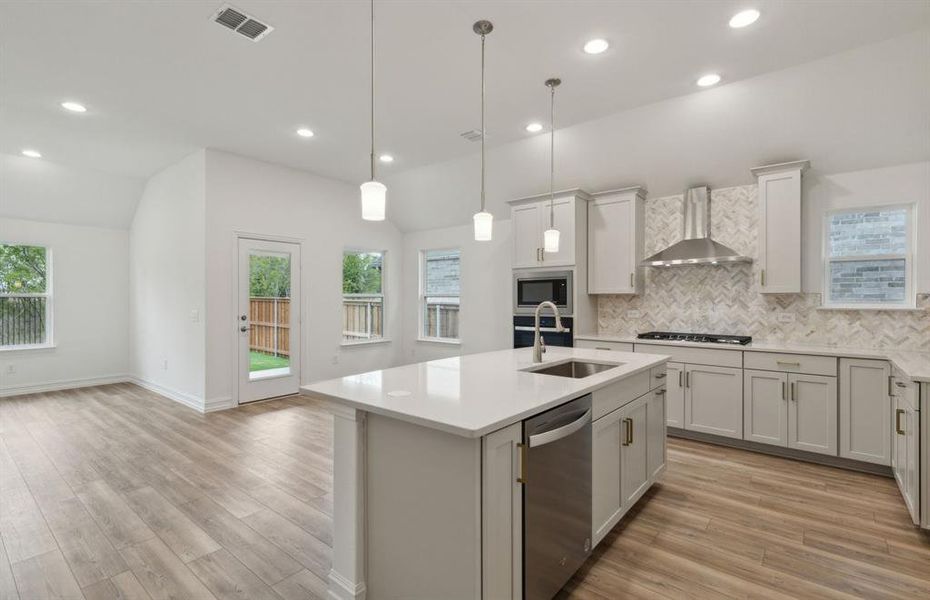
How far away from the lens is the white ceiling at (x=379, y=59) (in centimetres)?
260

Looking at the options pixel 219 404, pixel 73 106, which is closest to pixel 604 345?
pixel 219 404

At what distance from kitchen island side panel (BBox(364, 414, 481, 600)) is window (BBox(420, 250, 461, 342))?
4.92 meters

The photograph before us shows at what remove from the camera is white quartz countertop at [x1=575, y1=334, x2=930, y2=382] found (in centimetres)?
258

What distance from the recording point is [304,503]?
280 centimetres

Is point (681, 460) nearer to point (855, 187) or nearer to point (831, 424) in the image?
point (831, 424)

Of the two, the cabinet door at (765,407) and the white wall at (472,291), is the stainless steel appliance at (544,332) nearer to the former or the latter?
the white wall at (472,291)

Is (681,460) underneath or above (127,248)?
Result: underneath

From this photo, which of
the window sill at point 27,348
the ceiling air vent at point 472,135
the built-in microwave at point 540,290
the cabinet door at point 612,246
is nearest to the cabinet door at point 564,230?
the built-in microwave at point 540,290

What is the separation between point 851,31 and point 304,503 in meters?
4.55

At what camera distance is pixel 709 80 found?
11.1 feet

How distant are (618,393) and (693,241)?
2.61m

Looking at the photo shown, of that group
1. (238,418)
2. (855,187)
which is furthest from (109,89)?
(855,187)

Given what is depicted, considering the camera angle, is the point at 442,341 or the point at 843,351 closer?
the point at 843,351

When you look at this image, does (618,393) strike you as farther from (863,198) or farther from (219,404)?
(219,404)
